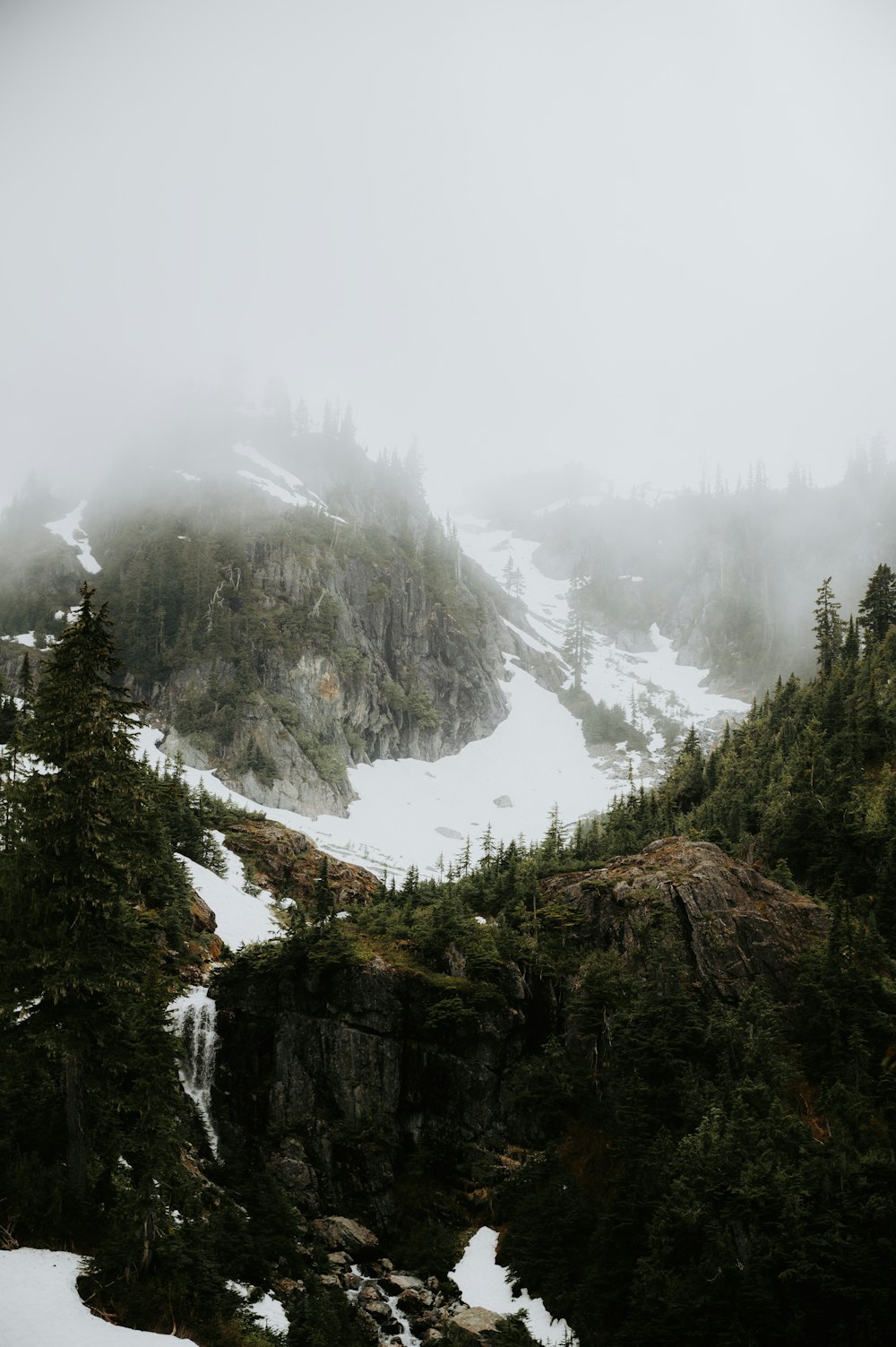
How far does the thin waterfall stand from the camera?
114ft

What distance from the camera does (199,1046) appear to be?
35.8 meters

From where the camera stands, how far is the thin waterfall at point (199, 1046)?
34.6 m

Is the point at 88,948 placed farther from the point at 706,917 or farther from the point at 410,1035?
the point at 706,917

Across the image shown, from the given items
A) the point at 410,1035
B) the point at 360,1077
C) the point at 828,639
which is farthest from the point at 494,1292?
the point at 828,639

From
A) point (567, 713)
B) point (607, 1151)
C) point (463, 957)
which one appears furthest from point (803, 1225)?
point (567, 713)

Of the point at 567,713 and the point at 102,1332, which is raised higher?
the point at 567,713

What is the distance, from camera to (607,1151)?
30.3 metres

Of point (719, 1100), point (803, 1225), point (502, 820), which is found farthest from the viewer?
point (502, 820)

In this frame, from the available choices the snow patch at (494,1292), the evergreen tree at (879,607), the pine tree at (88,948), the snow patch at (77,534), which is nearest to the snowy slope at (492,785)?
the evergreen tree at (879,607)

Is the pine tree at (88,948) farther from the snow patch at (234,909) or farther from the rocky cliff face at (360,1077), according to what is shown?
the snow patch at (234,909)

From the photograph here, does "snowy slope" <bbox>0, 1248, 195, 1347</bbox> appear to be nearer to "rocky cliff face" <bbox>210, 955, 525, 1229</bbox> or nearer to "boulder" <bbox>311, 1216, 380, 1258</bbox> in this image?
"boulder" <bbox>311, 1216, 380, 1258</bbox>

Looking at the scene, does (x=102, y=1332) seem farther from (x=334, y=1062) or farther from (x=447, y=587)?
(x=447, y=587)

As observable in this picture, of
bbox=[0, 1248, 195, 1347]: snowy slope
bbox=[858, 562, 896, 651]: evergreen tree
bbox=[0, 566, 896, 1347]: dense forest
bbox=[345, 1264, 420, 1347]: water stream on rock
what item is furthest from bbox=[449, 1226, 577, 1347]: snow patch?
bbox=[858, 562, 896, 651]: evergreen tree

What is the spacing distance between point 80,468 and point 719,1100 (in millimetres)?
202906
